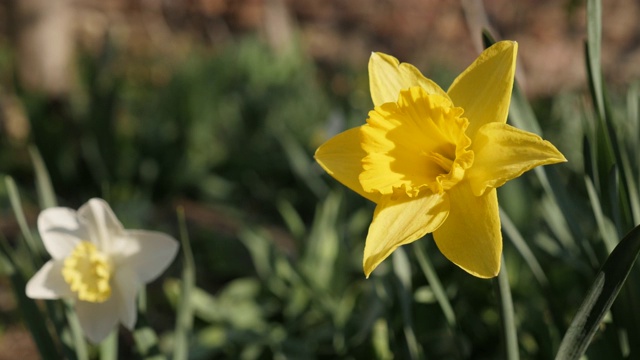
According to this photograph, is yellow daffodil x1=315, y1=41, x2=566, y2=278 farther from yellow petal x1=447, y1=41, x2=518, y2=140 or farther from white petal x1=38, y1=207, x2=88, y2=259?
white petal x1=38, y1=207, x2=88, y2=259

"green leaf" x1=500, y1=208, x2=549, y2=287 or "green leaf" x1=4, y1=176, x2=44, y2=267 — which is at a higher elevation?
"green leaf" x1=4, y1=176, x2=44, y2=267

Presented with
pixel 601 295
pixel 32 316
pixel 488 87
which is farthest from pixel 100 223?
pixel 601 295

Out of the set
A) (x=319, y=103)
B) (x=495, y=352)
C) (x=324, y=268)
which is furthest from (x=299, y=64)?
(x=495, y=352)

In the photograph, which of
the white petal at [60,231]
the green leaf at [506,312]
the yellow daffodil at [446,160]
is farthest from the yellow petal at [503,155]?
the white petal at [60,231]

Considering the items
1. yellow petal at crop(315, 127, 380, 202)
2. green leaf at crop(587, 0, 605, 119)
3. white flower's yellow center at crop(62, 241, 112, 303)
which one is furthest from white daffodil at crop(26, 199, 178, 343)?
green leaf at crop(587, 0, 605, 119)

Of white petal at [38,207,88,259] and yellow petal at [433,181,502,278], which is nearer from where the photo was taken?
yellow petal at [433,181,502,278]

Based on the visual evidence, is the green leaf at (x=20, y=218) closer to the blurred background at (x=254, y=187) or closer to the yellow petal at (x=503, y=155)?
the blurred background at (x=254, y=187)

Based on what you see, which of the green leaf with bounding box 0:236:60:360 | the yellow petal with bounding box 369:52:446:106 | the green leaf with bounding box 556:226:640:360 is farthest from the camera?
the green leaf with bounding box 0:236:60:360

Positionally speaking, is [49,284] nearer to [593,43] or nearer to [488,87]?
[488,87]
